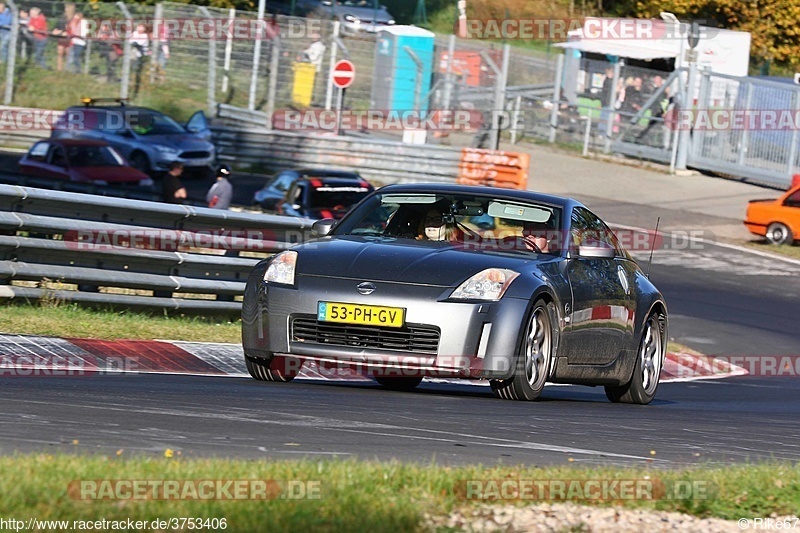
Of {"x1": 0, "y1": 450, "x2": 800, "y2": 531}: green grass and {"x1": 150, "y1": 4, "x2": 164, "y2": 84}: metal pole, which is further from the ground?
{"x1": 150, "y1": 4, "x2": 164, "y2": 84}: metal pole

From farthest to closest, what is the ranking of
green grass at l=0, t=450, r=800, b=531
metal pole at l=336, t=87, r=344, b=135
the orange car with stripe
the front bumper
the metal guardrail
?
metal pole at l=336, t=87, r=344, b=135 < the orange car with stripe < the metal guardrail < the front bumper < green grass at l=0, t=450, r=800, b=531

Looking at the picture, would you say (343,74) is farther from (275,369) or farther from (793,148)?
(275,369)

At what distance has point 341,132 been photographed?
34406 millimetres

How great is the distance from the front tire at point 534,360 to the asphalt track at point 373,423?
0.36 ft

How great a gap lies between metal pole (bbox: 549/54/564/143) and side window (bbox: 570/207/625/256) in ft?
89.3

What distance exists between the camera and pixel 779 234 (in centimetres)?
2541

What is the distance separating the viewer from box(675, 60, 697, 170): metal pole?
3397 cm

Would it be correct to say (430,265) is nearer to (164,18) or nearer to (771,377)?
(771,377)

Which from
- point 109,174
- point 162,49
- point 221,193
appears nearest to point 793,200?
point 221,193

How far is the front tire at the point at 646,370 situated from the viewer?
33.3ft

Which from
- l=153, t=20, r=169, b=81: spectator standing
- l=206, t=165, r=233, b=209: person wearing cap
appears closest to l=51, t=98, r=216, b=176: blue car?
l=153, t=20, r=169, b=81: spectator standing

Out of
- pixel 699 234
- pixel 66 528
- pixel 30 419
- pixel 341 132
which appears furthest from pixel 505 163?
pixel 66 528

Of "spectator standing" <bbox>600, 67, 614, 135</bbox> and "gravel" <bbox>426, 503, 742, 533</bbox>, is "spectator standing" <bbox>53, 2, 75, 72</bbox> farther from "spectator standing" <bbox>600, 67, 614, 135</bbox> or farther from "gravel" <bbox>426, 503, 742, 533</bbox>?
"gravel" <bbox>426, 503, 742, 533</bbox>

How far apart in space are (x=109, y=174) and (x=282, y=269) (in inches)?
733
